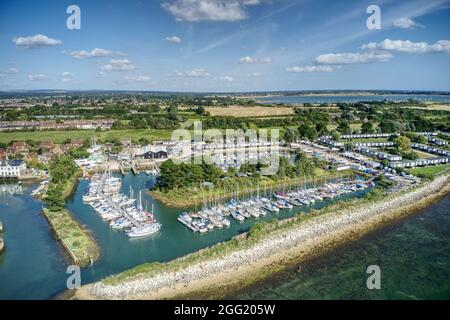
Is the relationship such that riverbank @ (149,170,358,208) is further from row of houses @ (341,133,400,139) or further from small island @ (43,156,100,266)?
row of houses @ (341,133,400,139)

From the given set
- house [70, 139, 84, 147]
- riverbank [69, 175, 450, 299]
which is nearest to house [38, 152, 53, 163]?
house [70, 139, 84, 147]

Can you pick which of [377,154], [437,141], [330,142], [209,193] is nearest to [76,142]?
[209,193]

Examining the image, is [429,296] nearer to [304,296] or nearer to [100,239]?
[304,296]

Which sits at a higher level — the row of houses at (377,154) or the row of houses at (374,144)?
the row of houses at (374,144)

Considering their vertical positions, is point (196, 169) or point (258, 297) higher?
point (196, 169)

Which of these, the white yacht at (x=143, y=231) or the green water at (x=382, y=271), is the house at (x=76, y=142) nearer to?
the white yacht at (x=143, y=231)

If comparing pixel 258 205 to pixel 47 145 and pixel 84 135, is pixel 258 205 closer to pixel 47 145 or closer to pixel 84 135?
pixel 47 145

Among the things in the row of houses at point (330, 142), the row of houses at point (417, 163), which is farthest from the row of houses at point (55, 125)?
the row of houses at point (417, 163)
